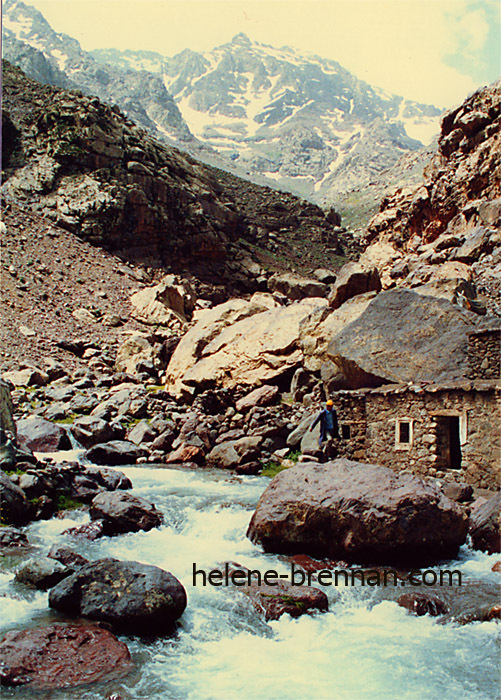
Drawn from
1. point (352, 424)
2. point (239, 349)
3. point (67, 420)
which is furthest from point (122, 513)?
point (239, 349)

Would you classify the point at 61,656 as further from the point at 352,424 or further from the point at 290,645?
the point at 352,424

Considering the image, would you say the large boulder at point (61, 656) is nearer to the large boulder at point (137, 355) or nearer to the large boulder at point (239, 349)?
the large boulder at point (239, 349)

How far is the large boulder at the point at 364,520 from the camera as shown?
8.85m

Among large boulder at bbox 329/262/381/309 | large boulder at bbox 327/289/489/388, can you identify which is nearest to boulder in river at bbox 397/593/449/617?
large boulder at bbox 327/289/489/388

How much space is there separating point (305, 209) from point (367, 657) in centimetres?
7355

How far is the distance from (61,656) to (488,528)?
7.03m

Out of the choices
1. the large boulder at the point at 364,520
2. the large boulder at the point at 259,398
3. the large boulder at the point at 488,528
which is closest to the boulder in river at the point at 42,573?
the large boulder at the point at 364,520

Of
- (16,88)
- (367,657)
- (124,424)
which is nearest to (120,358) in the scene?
(124,424)

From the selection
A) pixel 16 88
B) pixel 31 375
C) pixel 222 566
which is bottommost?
pixel 222 566

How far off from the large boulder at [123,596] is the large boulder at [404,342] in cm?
998

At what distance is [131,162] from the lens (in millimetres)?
51438

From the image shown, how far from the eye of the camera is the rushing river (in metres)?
5.59

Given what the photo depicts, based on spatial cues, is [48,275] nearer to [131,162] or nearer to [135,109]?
[131,162]

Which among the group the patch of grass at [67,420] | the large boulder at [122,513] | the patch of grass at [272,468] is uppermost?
the patch of grass at [67,420]
